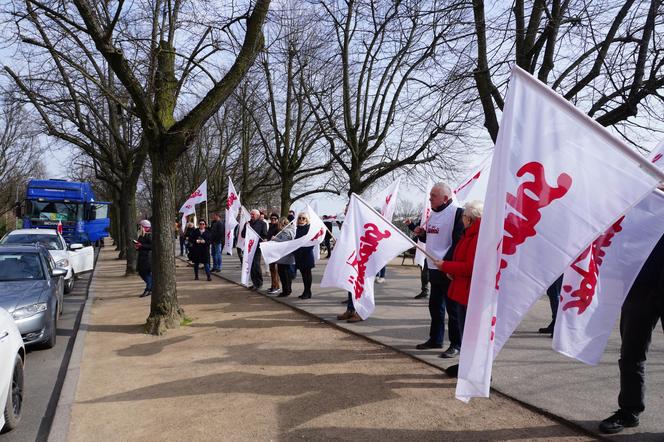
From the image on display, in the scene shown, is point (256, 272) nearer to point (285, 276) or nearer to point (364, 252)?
point (285, 276)

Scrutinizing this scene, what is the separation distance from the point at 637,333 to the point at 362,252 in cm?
367

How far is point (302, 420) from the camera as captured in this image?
422cm

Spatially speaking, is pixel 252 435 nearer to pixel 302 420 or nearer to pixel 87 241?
pixel 302 420

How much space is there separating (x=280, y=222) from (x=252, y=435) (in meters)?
8.72

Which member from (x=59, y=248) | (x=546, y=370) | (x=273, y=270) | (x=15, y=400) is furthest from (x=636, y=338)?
(x=59, y=248)

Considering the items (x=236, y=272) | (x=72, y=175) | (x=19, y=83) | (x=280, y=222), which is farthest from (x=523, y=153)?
(x=72, y=175)

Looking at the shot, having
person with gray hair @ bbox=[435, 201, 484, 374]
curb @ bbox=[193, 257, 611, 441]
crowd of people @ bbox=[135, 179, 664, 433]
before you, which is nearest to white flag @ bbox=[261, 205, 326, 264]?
crowd of people @ bbox=[135, 179, 664, 433]

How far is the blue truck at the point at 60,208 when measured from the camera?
22922 millimetres

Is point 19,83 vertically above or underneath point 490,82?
above

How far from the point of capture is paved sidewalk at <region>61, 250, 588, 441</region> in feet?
13.2

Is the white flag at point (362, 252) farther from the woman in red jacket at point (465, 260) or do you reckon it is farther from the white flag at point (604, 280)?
the white flag at point (604, 280)

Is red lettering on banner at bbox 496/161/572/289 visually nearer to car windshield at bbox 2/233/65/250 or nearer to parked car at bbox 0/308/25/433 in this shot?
parked car at bbox 0/308/25/433

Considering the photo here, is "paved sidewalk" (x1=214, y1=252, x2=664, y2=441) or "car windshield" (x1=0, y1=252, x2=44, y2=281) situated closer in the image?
"paved sidewalk" (x1=214, y1=252, x2=664, y2=441)

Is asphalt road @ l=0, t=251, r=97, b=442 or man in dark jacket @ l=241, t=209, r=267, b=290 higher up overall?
man in dark jacket @ l=241, t=209, r=267, b=290
